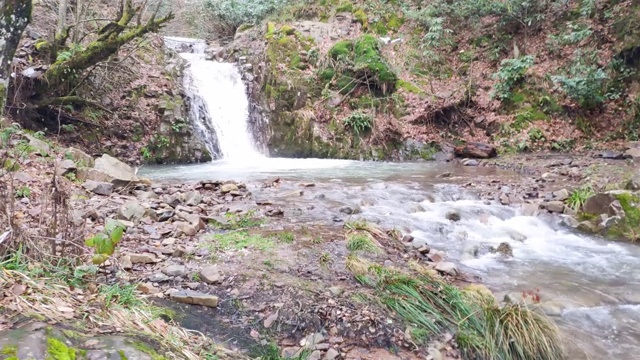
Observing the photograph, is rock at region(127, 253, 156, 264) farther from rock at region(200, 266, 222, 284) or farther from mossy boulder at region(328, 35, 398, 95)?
mossy boulder at region(328, 35, 398, 95)

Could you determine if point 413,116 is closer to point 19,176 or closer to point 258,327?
point 19,176

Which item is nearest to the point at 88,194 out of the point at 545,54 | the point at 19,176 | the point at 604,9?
the point at 19,176

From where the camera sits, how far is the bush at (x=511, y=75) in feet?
43.6

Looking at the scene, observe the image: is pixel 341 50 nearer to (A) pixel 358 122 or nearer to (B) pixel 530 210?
(A) pixel 358 122

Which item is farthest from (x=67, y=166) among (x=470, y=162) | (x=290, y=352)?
(x=470, y=162)

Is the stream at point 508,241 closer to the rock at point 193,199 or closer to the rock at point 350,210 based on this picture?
the rock at point 350,210

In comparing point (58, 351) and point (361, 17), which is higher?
point (361, 17)

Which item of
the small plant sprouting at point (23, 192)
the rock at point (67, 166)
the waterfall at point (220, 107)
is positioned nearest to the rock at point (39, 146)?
the rock at point (67, 166)

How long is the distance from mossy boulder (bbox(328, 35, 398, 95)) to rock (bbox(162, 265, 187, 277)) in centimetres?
1122

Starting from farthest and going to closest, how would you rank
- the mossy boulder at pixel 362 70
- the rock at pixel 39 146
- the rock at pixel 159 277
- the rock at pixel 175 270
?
the mossy boulder at pixel 362 70 → the rock at pixel 39 146 → the rock at pixel 175 270 → the rock at pixel 159 277

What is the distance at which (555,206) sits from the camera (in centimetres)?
691

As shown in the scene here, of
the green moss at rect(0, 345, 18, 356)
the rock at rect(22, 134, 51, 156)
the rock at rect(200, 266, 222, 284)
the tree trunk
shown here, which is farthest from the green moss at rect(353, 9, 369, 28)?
the green moss at rect(0, 345, 18, 356)

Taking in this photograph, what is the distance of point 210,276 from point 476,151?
33.8ft

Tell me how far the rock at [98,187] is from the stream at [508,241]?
242 cm
